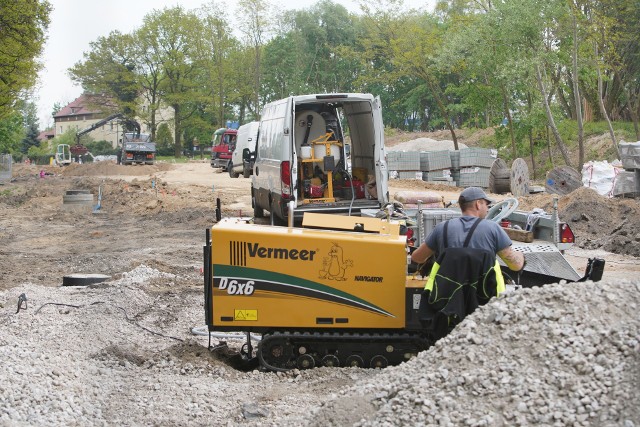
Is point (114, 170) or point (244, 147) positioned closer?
point (244, 147)

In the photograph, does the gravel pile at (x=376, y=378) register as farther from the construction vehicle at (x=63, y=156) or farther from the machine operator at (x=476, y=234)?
the construction vehicle at (x=63, y=156)

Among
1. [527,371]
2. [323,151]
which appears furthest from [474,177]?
[527,371]

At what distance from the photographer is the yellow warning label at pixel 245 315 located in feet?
24.2

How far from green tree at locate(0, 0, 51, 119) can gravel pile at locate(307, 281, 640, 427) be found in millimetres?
23743

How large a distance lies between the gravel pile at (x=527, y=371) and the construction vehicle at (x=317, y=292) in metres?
1.23

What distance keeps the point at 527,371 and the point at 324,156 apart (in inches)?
444

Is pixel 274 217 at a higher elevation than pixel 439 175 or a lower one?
lower

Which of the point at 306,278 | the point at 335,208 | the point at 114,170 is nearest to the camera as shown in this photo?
the point at 306,278

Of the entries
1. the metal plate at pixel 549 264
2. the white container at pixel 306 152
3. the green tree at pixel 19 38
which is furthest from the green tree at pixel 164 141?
the metal plate at pixel 549 264

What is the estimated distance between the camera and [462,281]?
652 cm

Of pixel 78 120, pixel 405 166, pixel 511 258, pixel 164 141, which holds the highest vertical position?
pixel 78 120

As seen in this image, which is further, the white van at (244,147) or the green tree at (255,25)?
the green tree at (255,25)

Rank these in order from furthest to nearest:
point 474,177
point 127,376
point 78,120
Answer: point 78,120, point 474,177, point 127,376

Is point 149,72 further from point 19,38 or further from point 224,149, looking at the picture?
point 19,38
